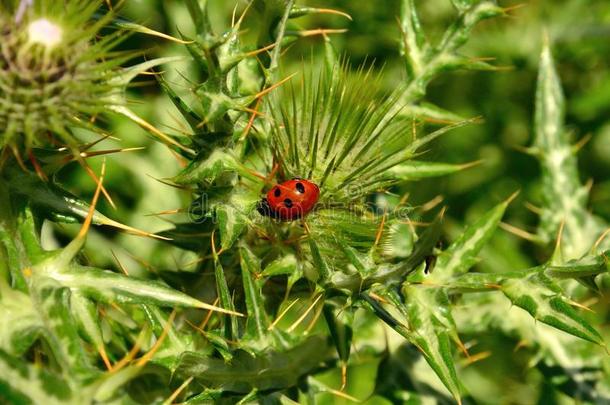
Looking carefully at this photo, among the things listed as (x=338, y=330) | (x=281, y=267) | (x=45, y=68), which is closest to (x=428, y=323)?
(x=338, y=330)

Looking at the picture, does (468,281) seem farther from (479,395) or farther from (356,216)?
(479,395)

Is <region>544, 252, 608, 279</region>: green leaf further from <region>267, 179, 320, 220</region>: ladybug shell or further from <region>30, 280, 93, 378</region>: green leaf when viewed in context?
<region>30, 280, 93, 378</region>: green leaf

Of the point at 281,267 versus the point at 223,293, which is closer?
the point at 223,293

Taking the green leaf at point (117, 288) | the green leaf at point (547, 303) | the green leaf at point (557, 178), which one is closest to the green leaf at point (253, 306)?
the green leaf at point (117, 288)

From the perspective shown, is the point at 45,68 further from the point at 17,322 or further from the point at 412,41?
the point at 412,41

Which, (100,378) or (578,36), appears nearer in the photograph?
(100,378)

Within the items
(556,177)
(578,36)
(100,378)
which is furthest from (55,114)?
(578,36)

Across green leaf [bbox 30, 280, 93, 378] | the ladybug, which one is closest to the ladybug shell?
the ladybug
